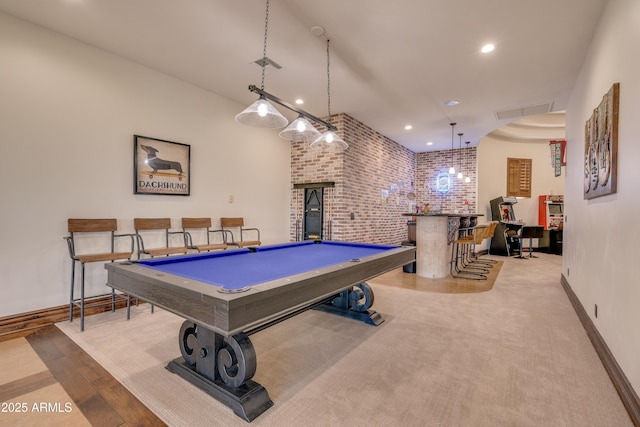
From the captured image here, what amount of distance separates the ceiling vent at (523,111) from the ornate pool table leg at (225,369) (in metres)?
6.16

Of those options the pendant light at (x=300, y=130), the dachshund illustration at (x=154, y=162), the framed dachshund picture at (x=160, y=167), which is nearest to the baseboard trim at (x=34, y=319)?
the framed dachshund picture at (x=160, y=167)

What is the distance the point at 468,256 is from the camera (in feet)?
23.2

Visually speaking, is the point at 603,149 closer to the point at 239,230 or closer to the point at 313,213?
the point at 313,213

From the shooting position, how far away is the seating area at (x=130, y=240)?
3.23m

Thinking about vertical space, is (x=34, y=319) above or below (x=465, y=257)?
below

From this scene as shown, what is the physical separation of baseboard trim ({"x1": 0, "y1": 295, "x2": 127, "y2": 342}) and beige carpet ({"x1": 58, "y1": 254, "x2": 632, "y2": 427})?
0.18m

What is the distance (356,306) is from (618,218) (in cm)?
228

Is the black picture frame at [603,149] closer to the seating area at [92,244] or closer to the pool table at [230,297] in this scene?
the pool table at [230,297]

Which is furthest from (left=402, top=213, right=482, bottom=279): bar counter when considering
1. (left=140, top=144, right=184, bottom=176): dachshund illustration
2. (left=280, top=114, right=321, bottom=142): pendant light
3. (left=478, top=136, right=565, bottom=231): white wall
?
(left=478, top=136, right=565, bottom=231): white wall

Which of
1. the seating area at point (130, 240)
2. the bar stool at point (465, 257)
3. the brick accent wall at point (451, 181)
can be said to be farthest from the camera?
the brick accent wall at point (451, 181)

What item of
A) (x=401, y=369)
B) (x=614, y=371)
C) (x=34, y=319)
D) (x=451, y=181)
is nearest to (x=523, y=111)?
(x=451, y=181)

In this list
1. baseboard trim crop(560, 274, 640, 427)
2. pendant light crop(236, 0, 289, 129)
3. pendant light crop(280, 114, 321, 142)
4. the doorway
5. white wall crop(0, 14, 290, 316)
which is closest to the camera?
baseboard trim crop(560, 274, 640, 427)

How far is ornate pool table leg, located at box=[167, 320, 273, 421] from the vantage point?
173cm

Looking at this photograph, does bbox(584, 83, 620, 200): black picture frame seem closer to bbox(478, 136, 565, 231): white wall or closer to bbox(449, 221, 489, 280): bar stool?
bbox(449, 221, 489, 280): bar stool
